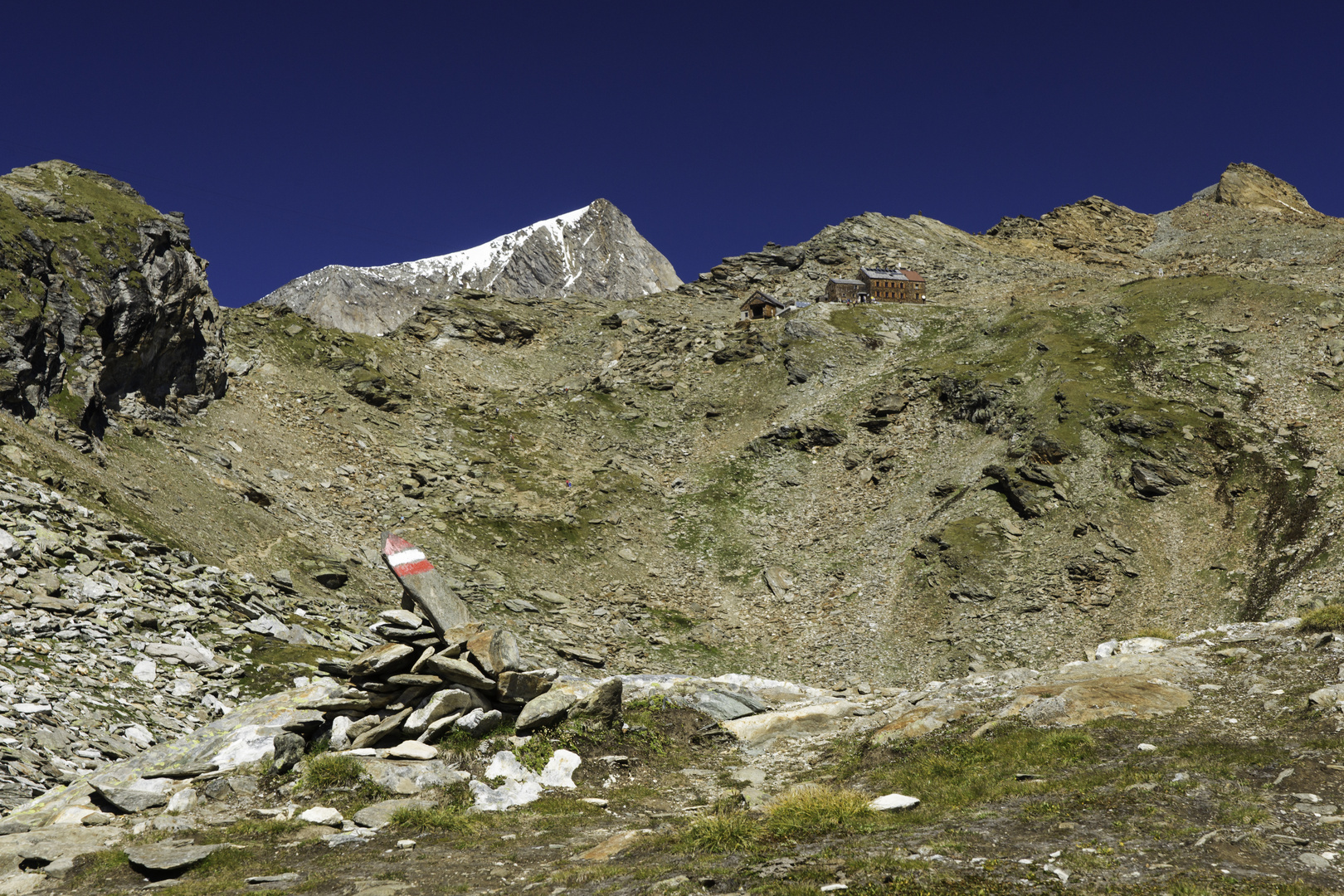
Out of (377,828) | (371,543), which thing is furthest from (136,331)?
(377,828)

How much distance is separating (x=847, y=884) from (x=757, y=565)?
38.0 metres

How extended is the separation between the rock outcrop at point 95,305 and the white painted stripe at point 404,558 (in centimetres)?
2435

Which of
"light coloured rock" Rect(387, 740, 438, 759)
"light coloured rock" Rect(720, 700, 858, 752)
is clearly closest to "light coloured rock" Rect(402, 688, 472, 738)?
"light coloured rock" Rect(387, 740, 438, 759)

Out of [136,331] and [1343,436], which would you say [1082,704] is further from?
[136,331]

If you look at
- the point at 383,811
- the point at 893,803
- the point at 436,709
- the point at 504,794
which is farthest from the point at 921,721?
the point at 383,811

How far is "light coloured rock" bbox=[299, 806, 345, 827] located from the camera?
1312 centimetres

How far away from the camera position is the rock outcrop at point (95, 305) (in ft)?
112

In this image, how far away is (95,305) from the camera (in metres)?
39.1

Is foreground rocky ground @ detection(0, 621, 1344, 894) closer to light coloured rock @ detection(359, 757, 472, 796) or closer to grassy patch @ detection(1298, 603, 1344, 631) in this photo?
light coloured rock @ detection(359, 757, 472, 796)

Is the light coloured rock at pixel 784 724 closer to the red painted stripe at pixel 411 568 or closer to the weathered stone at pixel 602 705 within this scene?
the weathered stone at pixel 602 705

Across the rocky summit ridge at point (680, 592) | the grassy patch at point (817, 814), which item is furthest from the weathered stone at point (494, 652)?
the grassy patch at point (817, 814)

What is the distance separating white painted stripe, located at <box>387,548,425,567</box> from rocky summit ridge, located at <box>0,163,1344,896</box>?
38 centimetres

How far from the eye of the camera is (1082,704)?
52.1 feet

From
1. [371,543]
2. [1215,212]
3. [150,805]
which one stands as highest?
[1215,212]
